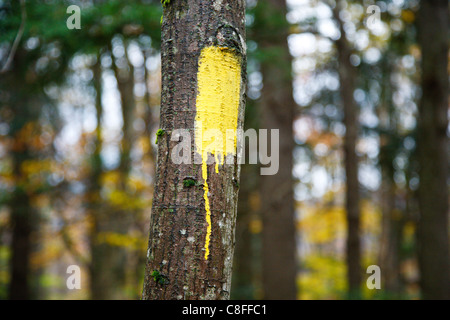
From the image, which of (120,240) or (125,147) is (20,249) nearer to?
(120,240)

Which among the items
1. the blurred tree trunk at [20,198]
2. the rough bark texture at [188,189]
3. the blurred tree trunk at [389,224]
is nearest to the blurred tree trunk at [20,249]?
the blurred tree trunk at [20,198]

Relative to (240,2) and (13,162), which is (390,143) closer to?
(240,2)

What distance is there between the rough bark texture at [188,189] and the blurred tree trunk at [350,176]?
608cm

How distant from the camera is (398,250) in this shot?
466 inches

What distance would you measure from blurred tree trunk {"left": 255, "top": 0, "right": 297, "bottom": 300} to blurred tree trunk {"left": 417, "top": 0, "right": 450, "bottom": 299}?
1958 millimetres

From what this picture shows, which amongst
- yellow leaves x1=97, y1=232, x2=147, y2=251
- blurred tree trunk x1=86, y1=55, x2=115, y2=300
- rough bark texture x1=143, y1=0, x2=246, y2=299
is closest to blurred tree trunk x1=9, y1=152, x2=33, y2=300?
blurred tree trunk x1=86, y1=55, x2=115, y2=300

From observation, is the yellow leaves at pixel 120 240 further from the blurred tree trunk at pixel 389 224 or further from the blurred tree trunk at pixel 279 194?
the blurred tree trunk at pixel 389 224

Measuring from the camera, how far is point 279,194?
6.15 metres

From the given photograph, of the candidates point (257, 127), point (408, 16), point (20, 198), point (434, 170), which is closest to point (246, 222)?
point (257, 127)

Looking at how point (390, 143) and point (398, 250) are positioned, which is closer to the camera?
point (390, 143)

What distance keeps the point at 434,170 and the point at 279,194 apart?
2334mm
